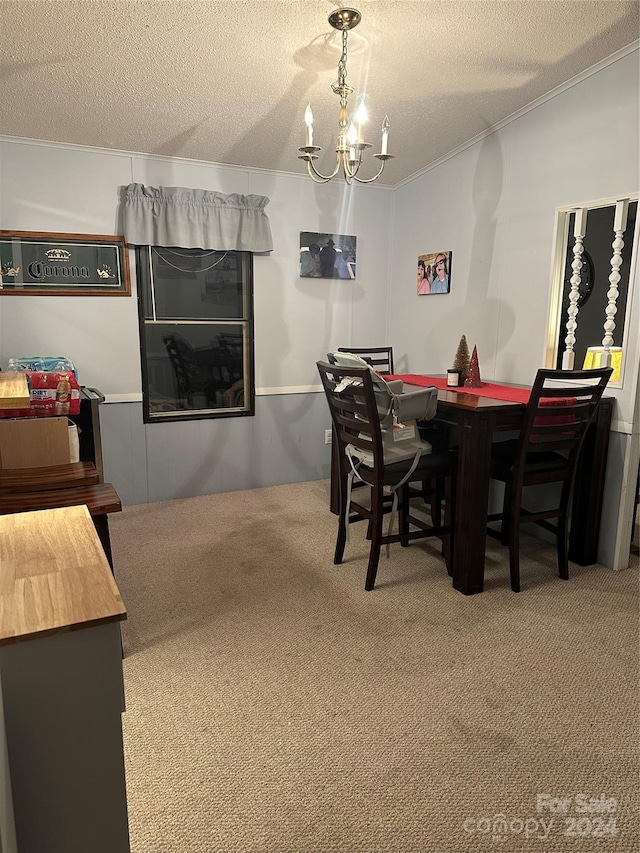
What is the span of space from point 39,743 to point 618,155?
3084mm

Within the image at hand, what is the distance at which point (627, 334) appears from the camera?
260cm

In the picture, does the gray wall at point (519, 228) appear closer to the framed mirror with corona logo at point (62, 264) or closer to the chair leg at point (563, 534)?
the chair leg at point (563, 534)

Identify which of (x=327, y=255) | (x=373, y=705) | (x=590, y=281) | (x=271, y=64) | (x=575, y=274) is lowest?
(x=373, y=705)

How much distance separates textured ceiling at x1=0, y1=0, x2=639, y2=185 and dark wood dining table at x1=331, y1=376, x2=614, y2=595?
1.52 metres

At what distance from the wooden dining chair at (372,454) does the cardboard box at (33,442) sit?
1.20 metres

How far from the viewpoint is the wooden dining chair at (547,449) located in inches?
95.0

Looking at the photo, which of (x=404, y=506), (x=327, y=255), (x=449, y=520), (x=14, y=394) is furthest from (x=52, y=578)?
(x=327, y=255)

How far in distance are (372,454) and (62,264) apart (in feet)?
7.85

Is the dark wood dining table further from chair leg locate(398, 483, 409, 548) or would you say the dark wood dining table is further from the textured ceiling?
the textured ceiling

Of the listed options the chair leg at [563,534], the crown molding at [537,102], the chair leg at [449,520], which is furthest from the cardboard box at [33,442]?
the crown molding at [537,102]

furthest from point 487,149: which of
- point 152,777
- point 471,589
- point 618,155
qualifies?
point 152,777

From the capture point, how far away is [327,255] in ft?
13.9

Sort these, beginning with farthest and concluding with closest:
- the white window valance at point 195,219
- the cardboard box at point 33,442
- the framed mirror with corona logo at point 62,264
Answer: the white window valance at point 195,219 < the framed mirror with corona logo at point 62,264 < the cardboard box at point 33,442

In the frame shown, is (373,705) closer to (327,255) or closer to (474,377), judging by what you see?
(474,377)
